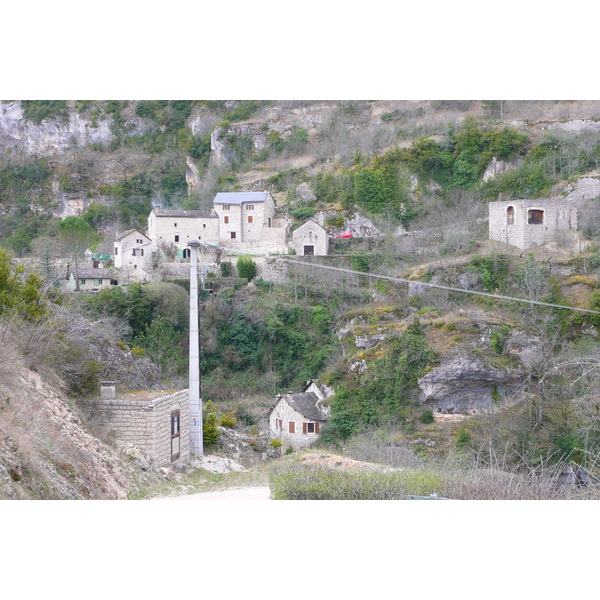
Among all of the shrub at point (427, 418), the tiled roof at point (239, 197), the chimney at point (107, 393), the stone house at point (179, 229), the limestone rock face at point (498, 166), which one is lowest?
the shrub at point (427, 418)

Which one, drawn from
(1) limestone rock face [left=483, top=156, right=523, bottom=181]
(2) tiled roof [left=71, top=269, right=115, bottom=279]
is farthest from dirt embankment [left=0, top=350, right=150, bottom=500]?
Answer: (1) limestone rock face [left=483, top=156, right=523, bottom=181]

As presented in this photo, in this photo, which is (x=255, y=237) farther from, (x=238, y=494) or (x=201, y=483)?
(x=238, y=494)

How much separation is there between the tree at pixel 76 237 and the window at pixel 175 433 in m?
9.59

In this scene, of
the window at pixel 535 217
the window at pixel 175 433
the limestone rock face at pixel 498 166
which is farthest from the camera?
the limestone rock face at pixel 498 166

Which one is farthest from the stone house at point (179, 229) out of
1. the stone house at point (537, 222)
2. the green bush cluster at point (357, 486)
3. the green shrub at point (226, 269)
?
the green bush cluster at point (357, 486)

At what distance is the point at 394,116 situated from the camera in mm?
23875

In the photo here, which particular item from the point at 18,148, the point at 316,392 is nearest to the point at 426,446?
the point at 316,392

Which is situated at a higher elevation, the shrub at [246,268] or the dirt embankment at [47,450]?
the shrub at [246,268]

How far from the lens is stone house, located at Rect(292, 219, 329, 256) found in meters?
17.6

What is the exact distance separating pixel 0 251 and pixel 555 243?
42.1 ft

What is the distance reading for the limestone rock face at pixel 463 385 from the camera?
12539mm

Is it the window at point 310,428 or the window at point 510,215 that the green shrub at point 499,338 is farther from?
the window at point 510,215

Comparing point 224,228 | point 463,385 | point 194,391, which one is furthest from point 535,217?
point 194,391

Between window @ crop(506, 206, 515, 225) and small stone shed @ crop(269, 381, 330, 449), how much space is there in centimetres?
718
